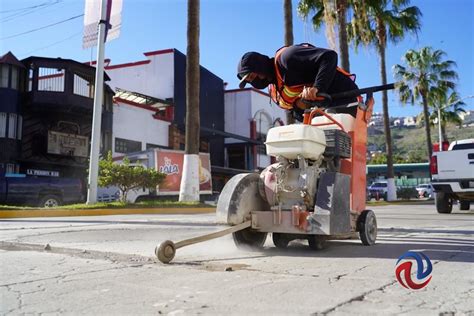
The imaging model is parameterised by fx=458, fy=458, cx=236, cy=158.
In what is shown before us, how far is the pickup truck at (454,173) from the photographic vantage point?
498 inches

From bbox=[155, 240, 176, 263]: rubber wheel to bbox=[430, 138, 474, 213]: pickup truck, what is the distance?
432 inches

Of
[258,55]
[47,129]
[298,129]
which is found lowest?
[298,129]

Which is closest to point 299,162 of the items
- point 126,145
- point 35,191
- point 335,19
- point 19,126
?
point 35,191

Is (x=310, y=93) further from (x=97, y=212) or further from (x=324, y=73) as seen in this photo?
(x=97, y=212)

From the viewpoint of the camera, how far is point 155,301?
2.79m

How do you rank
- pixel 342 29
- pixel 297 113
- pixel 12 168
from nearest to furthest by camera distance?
pixel 297 113, pixel 342 29, pixel 12 168

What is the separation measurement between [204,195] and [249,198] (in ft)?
65.3

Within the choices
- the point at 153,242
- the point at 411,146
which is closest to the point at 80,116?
the point at 153,242

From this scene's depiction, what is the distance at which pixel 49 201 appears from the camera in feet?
55.7

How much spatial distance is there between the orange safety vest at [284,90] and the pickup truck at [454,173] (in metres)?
8.85

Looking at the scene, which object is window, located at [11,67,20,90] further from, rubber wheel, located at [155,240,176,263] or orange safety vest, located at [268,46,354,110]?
rubber wheel, located at [155,240,176,263]

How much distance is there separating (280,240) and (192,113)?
11.7 metres

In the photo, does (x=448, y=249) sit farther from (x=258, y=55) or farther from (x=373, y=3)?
(x=373, y=3)

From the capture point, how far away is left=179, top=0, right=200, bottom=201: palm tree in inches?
647
